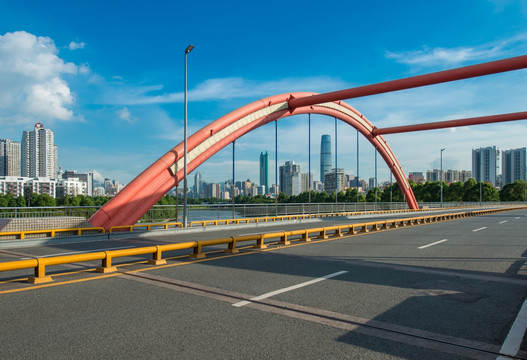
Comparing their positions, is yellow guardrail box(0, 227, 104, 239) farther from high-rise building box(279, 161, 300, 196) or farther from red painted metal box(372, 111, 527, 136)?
high-rise building box(279, 161, 300, 196)

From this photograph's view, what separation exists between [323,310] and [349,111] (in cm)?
4203

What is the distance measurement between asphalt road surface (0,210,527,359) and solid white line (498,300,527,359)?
11 millimetres

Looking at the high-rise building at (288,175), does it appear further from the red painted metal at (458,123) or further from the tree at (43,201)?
the red painted metal at (458,123)

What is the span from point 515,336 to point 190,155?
23.0 metres

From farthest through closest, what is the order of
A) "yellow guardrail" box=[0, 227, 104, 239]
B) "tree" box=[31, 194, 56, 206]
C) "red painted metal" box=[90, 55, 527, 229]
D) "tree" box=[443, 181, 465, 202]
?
"tree" box=[443, 181, 465, 202], "tree" box=[31, 194, 56, 206], "red painted metal" box=[90, 55, 527, 229], "yellow guardrail" box=[0, 227, 104, 239]

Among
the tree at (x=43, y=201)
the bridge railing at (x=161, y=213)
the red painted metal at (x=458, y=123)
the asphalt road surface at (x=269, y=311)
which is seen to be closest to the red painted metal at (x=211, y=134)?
the red painted metal at (x=458, y=123)

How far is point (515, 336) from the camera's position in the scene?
14.5 ft

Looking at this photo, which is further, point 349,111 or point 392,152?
point 392,152

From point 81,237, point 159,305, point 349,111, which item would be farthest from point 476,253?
point 349,111

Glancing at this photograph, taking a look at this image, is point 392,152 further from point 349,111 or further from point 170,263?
point 170,263

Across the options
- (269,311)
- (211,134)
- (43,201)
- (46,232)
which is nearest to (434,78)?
(211,134)

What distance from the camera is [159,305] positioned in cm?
560

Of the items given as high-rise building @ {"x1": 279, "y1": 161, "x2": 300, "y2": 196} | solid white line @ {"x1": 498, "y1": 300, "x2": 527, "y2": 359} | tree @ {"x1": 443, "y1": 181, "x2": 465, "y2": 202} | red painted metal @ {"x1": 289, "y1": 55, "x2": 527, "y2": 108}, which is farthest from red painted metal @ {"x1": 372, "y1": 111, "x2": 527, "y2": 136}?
high-rise building @ {"x1": 279, "y1": 161, "x2": 300, "y2": 196}

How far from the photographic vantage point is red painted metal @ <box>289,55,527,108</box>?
20.2 metres
